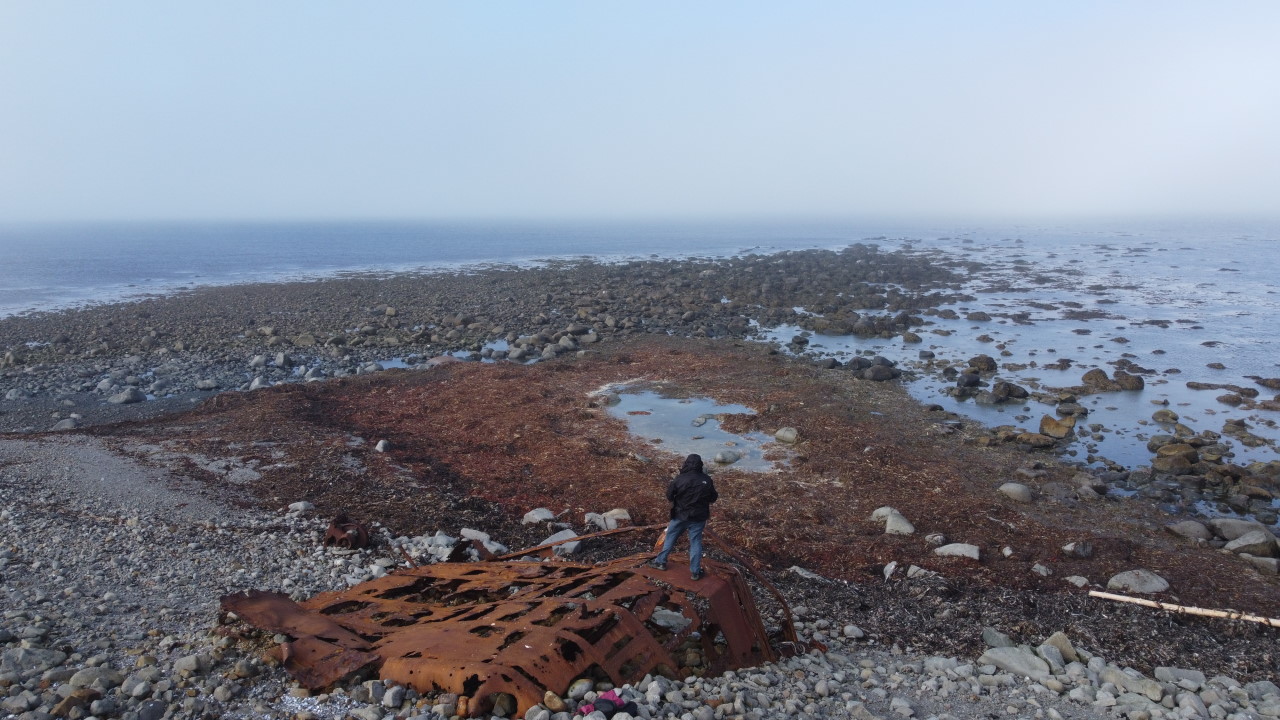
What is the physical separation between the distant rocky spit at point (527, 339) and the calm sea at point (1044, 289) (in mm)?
809

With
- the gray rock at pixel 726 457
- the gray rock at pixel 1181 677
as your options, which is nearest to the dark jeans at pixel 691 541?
the gray rock at pixel 1181 677

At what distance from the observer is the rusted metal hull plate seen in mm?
6195

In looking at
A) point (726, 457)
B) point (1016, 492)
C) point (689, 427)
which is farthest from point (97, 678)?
point (1016, 492)

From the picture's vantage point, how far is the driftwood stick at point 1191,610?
28.9 feet

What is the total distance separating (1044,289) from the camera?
1927 inches

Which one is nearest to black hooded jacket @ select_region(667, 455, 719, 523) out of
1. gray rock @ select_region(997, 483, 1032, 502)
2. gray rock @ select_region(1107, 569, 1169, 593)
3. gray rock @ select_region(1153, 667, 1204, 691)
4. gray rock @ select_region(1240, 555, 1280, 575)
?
gray rock @ select_region(1153, 667, 1204, 691)

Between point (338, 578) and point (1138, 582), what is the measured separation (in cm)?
1077

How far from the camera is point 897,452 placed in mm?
15969

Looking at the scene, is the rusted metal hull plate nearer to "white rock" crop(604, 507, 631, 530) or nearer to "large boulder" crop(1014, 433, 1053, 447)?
"white rock" crop(604, 507, 631, 530)

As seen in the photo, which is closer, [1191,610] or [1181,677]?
[1181,677]

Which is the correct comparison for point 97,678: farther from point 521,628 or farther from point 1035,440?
point 1035,440

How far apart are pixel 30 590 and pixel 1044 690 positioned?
1113 cm

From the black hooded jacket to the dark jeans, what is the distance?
3.0 inches

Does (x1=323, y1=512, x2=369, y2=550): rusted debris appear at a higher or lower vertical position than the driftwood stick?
higher
